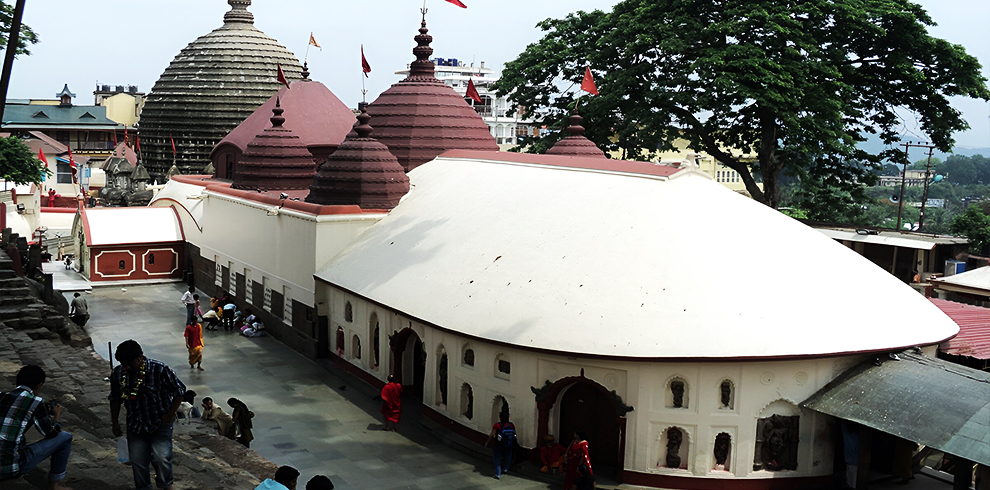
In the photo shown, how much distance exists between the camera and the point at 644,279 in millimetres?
18062

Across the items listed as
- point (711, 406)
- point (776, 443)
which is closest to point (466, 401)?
point (711, 406)

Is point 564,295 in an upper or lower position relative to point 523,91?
lower

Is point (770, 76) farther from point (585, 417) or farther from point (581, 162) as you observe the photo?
point (585, 417)

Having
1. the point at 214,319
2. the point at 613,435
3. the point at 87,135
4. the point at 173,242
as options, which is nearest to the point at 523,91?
the point at 173,242

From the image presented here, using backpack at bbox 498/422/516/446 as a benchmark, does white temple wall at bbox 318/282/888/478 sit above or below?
above

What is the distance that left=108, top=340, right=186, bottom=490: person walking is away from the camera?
414 inches

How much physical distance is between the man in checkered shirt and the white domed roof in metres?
9.03

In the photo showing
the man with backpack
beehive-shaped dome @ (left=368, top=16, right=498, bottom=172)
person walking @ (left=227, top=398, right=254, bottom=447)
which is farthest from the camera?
beehive-shaped dome @ (left=368, top=16, right=498, bottom=172)

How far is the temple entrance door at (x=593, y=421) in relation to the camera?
1767 cm

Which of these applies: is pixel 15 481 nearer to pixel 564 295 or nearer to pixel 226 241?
pixel 564 295

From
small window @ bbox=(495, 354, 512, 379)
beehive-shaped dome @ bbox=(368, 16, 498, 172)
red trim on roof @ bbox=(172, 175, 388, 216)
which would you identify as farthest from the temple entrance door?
beehive-shaped dome @ bbox=(368, 16, 498, 172)

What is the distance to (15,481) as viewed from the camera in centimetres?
1017

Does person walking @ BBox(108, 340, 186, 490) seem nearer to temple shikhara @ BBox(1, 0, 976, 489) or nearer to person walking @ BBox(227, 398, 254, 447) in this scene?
person walking @ BBox(227, 398, 254, 447)

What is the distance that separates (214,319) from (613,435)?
16.3 m
